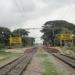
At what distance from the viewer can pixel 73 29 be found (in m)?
162

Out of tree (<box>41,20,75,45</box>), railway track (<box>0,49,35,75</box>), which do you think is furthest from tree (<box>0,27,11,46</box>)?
railway track (<box>0,49,35,75</box>)

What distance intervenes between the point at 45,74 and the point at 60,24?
467 ft

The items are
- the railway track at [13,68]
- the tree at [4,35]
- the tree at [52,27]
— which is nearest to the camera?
the railway track at [13,68]

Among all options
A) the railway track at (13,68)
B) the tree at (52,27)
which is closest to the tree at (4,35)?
the tree at (52,27)

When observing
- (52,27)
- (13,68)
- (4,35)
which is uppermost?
(52,27)

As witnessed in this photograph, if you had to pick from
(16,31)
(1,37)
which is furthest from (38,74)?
(16,31)

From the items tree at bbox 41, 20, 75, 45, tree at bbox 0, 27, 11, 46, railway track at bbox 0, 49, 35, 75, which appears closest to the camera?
railway track at bbox 0, 49, 35, 75

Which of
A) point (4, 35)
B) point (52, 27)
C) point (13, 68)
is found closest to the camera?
point (13, 68)

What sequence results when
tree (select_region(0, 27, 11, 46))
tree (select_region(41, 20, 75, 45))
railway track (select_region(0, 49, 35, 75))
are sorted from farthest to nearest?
1. tree (select_region(41, 20, 75, 45))
2. tree (select_region(0, 27, 11, 46))
3. railway track (select_region(0, 49, 35, 75))

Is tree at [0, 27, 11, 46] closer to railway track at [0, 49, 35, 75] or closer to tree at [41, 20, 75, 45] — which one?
tree at [41, 20, 75, 45]

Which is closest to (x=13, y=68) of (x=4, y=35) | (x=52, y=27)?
(x=4, y=35)

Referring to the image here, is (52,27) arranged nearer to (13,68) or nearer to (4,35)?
(4,35)

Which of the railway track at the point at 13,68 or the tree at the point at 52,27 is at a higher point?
the tree at the point at 52,27

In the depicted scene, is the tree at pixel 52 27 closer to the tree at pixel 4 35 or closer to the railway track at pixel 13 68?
the tree at pixel 4 35
